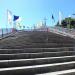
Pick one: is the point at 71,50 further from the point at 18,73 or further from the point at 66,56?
the point at 18,73

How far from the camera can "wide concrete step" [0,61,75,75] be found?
685 centimetres

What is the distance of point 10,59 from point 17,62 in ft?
1.66

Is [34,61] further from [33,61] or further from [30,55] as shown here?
[30,55]

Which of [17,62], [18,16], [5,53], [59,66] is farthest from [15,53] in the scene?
[18,16]

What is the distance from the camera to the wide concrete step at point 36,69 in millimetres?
6852

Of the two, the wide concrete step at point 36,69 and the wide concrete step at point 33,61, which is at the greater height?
the wide concrete step at point 33,61

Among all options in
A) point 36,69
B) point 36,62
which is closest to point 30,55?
point 36,62

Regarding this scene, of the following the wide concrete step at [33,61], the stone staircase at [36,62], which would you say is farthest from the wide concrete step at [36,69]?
the wide concrete step at [33,61]

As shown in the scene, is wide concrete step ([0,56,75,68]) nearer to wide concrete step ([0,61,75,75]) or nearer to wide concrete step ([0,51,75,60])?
wide concrete step ([0,61,75,75])

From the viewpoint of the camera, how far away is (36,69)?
734cm

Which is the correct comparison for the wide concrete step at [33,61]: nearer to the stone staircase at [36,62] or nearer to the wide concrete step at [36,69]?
the stone staircase at [36,62]

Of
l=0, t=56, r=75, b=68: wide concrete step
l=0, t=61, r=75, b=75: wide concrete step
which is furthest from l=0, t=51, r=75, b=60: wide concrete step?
l=0, t=61, r=75, b=75: wide concrete step

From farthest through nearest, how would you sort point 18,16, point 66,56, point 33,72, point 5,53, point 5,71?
point 18,16 < point 66,56 < point 5,53 < point 33,72 < point 5,71

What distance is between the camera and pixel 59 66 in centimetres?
799
